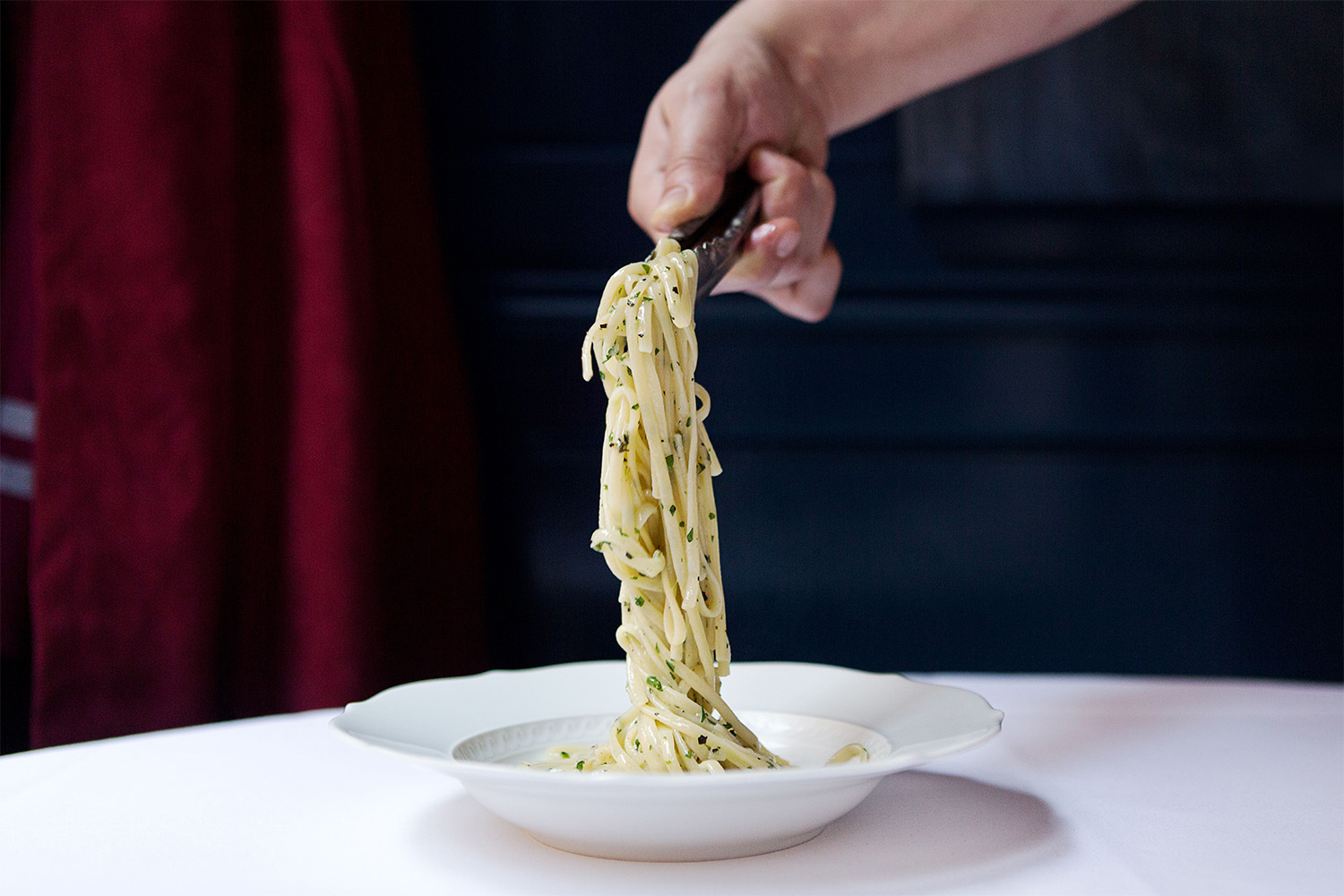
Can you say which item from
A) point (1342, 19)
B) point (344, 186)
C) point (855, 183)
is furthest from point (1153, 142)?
point (344, 186)

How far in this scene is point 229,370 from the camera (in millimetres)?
1547

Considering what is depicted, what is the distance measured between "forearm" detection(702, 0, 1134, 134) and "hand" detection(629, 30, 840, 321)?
1.8 inches

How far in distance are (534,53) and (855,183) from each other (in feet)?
1.94

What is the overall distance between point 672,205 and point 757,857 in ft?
2.29

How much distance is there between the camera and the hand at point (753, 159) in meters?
Answer: 1.19

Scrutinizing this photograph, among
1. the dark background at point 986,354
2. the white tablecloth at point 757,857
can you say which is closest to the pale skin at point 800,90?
the dark background at point 986,354

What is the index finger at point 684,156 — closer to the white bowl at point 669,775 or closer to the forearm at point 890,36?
the forearm at point 890,36

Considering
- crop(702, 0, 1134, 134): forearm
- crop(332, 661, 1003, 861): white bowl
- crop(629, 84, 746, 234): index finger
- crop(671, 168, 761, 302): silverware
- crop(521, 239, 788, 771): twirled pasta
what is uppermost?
crop(702, 0, 1134, 134): forearm

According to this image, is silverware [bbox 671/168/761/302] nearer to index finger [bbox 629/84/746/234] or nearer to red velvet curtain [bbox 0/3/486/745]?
index finger [bbox 629/84/746/234]

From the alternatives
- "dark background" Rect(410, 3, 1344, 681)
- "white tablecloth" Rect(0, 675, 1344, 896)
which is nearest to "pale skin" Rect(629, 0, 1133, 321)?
"dark background" Rect(410, 3, 1344, 681)

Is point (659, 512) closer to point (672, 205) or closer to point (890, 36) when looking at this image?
point (672, 205)

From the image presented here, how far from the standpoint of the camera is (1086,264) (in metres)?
1.92

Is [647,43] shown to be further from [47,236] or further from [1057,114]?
[47,236]

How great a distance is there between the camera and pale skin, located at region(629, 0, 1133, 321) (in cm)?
124
